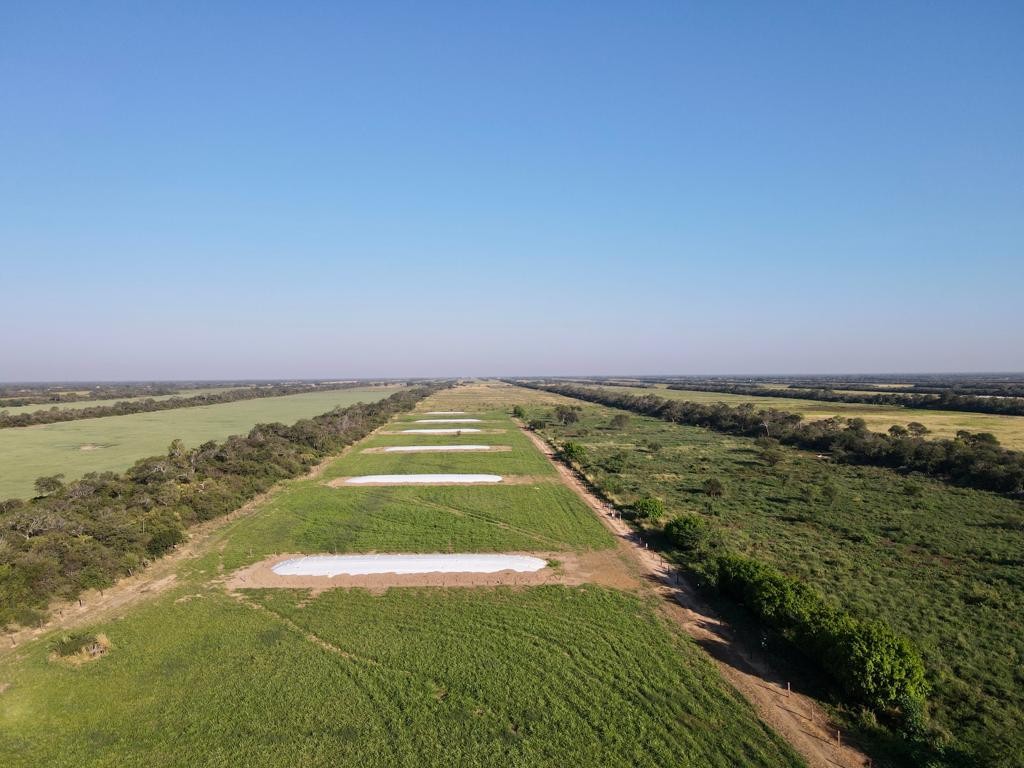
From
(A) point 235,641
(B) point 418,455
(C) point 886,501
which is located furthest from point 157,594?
(C) point 886,501

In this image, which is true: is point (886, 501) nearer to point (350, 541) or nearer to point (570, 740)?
point (570, 740)

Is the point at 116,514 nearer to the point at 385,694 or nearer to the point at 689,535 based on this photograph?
the point at 385,694

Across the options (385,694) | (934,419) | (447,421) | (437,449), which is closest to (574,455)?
(437,449)

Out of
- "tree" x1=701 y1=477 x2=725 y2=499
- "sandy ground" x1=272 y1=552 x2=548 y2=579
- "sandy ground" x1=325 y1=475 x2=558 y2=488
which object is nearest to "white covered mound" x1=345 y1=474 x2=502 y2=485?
"sandy ground" x1=325 y1=475 x2=558 y2=488

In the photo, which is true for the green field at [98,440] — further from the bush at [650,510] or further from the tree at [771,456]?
the tree at [771,456]

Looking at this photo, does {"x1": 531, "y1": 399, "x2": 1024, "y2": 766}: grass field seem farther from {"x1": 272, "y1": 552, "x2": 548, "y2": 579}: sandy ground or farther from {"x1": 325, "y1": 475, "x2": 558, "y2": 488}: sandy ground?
{"x1": 272, "y1": 552, "x2": 548, "y2": 579}: sandy ground

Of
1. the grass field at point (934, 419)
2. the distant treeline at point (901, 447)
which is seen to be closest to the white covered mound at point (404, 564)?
the distant treeline at point (901, 447)
